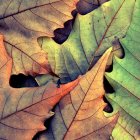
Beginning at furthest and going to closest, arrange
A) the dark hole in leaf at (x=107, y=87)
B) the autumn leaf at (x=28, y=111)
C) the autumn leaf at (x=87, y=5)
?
the autumn leaf at (x=87, y=5) < the dark hole in leaf at (x=107, y=87) < the autumn leaf at (x=28, y=111)

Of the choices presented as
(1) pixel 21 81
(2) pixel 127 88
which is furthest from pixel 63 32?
(2) pixel 127 88

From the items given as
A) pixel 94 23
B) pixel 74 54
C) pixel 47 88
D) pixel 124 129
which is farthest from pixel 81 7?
pixel 124 129

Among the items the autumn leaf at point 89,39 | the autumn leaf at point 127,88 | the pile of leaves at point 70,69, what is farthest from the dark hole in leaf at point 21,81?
the autumn leaf at point 127,88

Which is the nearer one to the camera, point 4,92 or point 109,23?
point 4,92

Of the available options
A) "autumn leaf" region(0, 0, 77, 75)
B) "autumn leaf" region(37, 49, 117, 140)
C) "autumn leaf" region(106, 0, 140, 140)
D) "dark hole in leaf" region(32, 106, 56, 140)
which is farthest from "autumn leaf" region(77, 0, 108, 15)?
"dark hole in leaf" region(32, 106, 56, 140)

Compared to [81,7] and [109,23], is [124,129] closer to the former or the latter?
[109,23]

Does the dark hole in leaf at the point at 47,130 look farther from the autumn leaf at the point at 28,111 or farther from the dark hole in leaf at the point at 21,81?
the dark hole in leaf at the point at 21,81

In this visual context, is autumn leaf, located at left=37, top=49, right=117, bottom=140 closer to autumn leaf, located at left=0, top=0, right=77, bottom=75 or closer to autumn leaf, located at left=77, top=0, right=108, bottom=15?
autumn leaf, located at left=0, top=0, right=77, bottom=75
